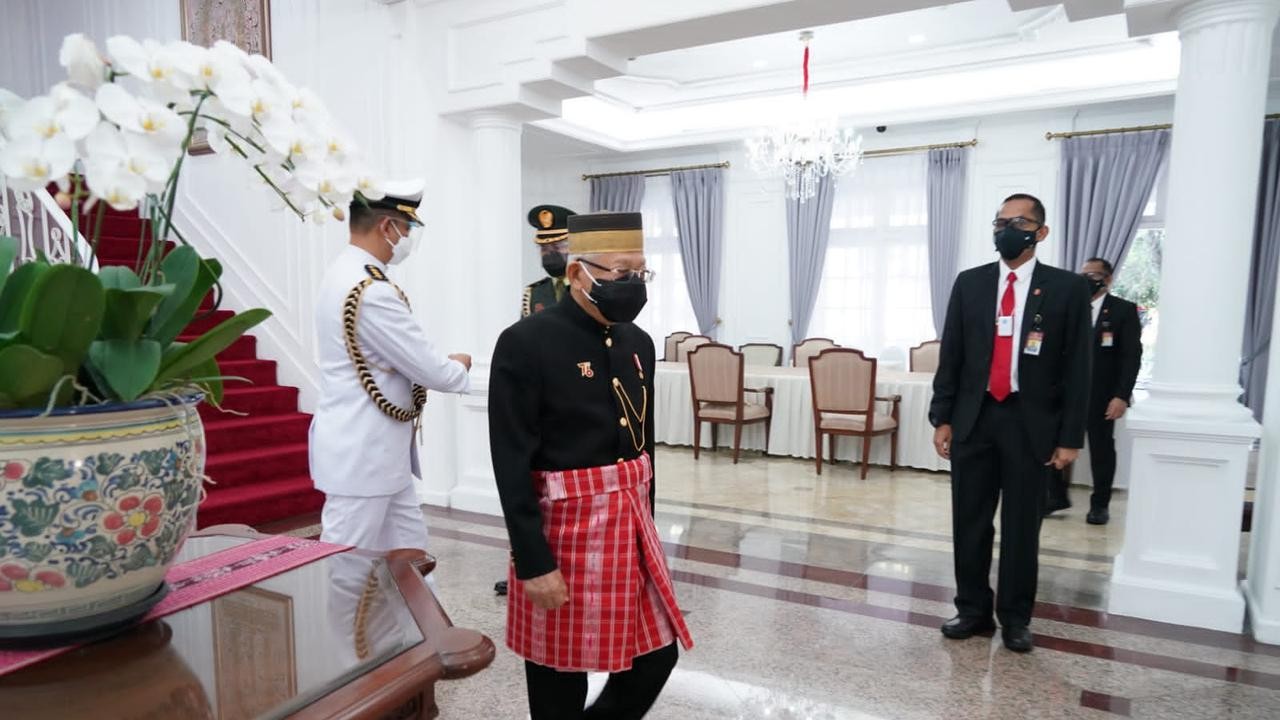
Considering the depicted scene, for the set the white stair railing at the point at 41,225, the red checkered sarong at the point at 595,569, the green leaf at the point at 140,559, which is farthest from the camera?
the white stair railing at the point at 41,225

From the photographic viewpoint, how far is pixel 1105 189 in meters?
7.46

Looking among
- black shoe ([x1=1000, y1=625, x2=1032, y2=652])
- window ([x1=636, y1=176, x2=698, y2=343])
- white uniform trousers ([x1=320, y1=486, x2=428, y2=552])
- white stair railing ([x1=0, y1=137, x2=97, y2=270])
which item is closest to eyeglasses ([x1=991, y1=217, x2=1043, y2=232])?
black shoe ([x1=1000, y1=625, x2=1032, y2=652])

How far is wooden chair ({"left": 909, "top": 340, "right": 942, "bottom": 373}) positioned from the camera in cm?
712

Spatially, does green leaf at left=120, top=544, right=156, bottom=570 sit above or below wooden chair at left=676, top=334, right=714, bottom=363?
above

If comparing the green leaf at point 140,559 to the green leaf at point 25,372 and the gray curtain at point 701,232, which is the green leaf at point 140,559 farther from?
the gray curtain at point 701,232

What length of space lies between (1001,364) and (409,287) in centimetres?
338

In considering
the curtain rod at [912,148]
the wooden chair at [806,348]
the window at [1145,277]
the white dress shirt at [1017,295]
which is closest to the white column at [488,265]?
the white dress shirt at [1017,295]

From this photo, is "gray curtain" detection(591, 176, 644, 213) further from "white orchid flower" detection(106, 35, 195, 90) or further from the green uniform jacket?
"white orchid flower" detection(106, 35, 195, 90)

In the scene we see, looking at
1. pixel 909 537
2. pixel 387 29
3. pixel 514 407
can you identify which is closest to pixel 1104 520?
pixel 909 537

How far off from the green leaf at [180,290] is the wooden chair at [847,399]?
514 centimetres

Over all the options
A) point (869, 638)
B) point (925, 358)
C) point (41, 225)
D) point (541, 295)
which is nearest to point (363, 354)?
point (541, 295)

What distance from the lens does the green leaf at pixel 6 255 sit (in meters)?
0.83

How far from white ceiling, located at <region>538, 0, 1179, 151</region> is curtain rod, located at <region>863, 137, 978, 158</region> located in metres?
0.39

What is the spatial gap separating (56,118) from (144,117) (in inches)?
3.0
